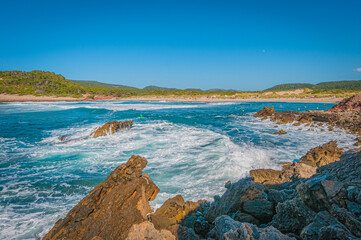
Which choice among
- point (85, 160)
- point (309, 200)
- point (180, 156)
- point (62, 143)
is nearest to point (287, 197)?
point (309, 200)

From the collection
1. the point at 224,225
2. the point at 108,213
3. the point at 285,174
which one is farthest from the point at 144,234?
the point at 285,174

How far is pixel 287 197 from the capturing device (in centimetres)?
375

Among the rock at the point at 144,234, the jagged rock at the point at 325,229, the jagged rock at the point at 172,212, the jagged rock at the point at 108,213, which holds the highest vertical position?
the jagged rock at the point at 325,229

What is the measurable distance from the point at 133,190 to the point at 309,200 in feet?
11.7

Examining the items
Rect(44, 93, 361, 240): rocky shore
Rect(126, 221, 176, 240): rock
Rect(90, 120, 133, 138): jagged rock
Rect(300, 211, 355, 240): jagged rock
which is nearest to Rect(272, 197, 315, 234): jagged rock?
Rect(44, 93, 361, 240): rocky shore

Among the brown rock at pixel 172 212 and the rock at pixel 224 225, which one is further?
the brown rock at pixel 172 212

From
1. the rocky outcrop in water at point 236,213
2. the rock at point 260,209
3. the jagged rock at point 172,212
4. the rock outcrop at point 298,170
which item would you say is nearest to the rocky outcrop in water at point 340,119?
the rock outcrop at point 298,170

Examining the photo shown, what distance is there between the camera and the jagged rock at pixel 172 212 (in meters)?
3.91

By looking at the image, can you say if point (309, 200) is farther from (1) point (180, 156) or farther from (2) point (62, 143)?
(2) point (62, 143)

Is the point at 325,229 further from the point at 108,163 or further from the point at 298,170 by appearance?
the point at 108,163

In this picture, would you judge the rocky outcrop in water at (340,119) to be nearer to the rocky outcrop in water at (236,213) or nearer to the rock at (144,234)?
the rocky outcrop in water at (236,213)

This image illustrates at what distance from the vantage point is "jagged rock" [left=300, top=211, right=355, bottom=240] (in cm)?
192

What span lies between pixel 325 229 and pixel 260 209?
1753mm

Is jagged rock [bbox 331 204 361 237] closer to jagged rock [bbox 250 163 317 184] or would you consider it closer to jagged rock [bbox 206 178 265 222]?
jagged rock [bbox 206 178 265 222]
